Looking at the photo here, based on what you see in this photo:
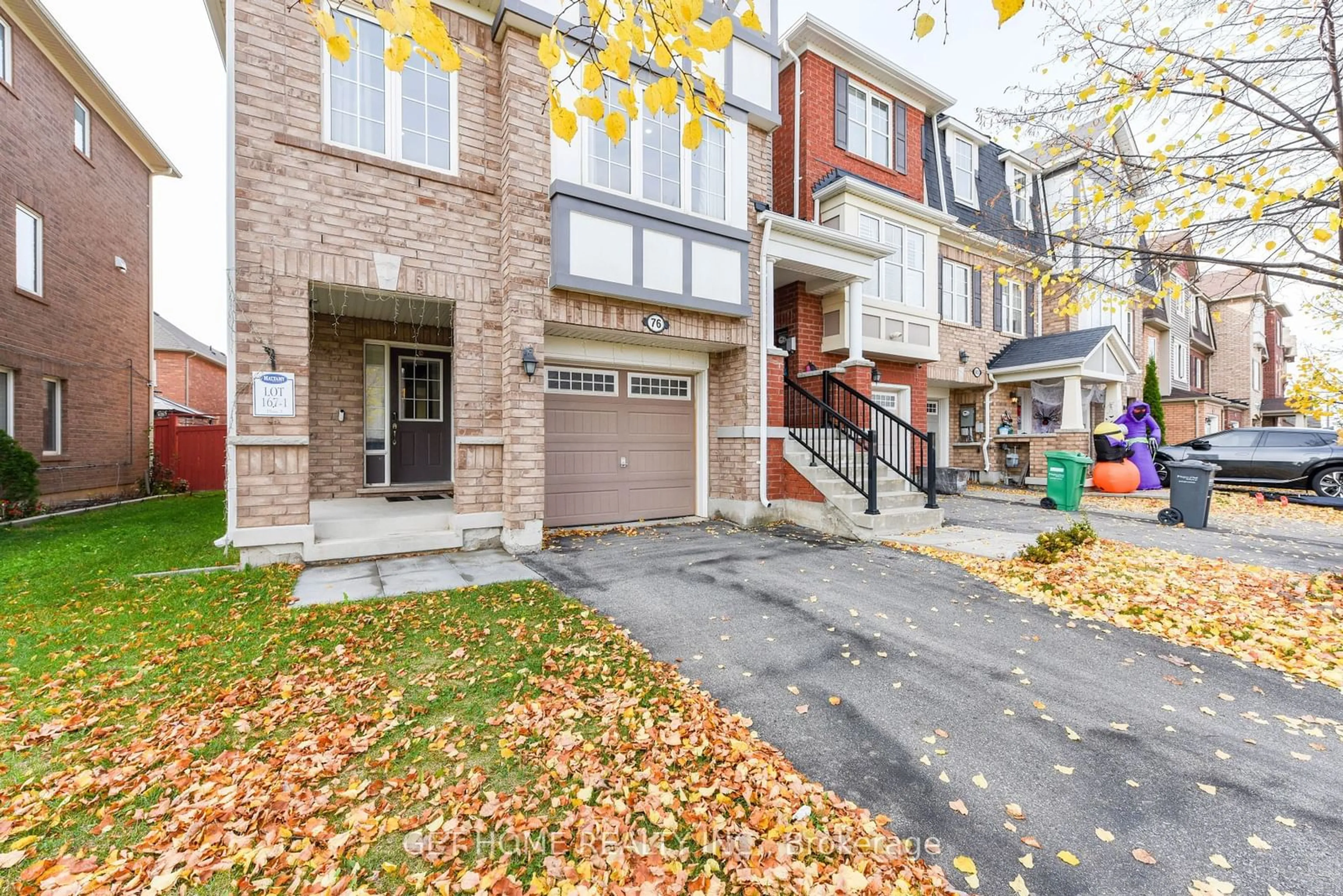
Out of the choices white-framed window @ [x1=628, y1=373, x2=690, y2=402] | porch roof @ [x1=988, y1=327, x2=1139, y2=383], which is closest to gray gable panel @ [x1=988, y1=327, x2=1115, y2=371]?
porch roof @ [x1=988, y1=327, x2=1139, y2=383]

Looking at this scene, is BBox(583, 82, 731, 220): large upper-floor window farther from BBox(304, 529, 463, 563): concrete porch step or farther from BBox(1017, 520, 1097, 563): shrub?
BBox(1017, 520, 1097, 563): shrub

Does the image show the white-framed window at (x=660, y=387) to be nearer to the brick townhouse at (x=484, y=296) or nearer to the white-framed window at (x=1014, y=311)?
the brick townhouse at (x=484, y=296)

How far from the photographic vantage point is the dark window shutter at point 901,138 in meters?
11.1

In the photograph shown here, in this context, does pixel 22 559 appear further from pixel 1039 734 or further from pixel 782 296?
pixel 782 296

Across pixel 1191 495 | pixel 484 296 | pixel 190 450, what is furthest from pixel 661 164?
pixel 190 450

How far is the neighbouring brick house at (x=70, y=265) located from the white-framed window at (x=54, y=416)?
0.8 inches

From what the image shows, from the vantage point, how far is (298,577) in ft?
17.1

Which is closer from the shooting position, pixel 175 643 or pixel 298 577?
pixel 175 643

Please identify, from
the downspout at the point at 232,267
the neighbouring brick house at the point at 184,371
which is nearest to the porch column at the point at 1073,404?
the downspout at the point at 232,267

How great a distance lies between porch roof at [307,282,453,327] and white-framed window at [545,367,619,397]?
1.60 m

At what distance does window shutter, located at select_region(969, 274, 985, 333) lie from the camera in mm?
13297

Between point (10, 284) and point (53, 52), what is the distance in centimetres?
478

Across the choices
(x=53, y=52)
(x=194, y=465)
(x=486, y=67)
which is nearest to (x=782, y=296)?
(x=486, y=67)

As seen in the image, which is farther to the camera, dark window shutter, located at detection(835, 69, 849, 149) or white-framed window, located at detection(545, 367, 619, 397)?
dark window shutter, located at detection(835, 69, 849, 149)
